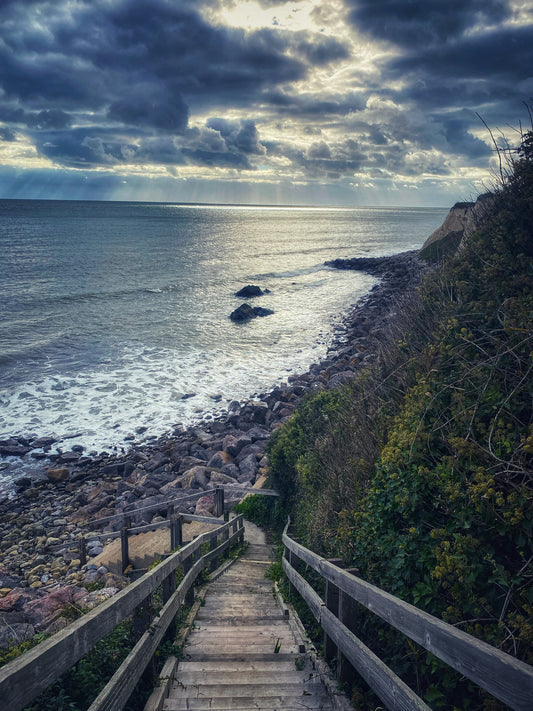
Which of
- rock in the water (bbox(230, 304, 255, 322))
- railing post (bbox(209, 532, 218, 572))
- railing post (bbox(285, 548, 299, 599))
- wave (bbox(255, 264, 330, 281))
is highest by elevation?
wave (bbox(255, 264, 330, 281))

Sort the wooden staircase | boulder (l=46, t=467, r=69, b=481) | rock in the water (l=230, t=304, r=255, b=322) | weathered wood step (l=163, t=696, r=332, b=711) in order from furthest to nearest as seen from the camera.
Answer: rock in the water (l=230, t=304, r=255, b=322), boulder (l=46, t=467, r=69, b=481), the wooden staircase, weathered wood step (l=163, t=696, r=332, b=711)

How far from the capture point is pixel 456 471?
420 cm

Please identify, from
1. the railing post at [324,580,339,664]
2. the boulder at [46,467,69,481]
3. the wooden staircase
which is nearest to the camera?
the wooden staircase

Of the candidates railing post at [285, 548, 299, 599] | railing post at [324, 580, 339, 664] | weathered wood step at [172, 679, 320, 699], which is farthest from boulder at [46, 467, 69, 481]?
railing post at [324, 580, 339, 664]

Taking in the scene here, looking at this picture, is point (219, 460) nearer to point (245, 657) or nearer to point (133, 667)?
point (245, 657)

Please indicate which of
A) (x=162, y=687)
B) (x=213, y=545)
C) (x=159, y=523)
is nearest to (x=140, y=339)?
(x=159, y=523)

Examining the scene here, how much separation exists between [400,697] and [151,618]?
82.0 inches

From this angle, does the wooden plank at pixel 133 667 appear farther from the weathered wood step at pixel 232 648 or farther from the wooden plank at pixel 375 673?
the wooden plank at pixel 375 673

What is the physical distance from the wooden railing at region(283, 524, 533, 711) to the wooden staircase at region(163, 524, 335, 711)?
41cm

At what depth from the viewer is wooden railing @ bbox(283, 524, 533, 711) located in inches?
73.4

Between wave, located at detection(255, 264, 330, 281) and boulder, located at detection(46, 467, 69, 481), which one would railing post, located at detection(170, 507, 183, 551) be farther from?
wave, located at detection(255, 264, 330, 281)

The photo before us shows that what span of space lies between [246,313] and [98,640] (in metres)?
34.6

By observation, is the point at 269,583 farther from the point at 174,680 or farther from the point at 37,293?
the point at 37,293

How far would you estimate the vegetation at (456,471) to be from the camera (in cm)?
339
